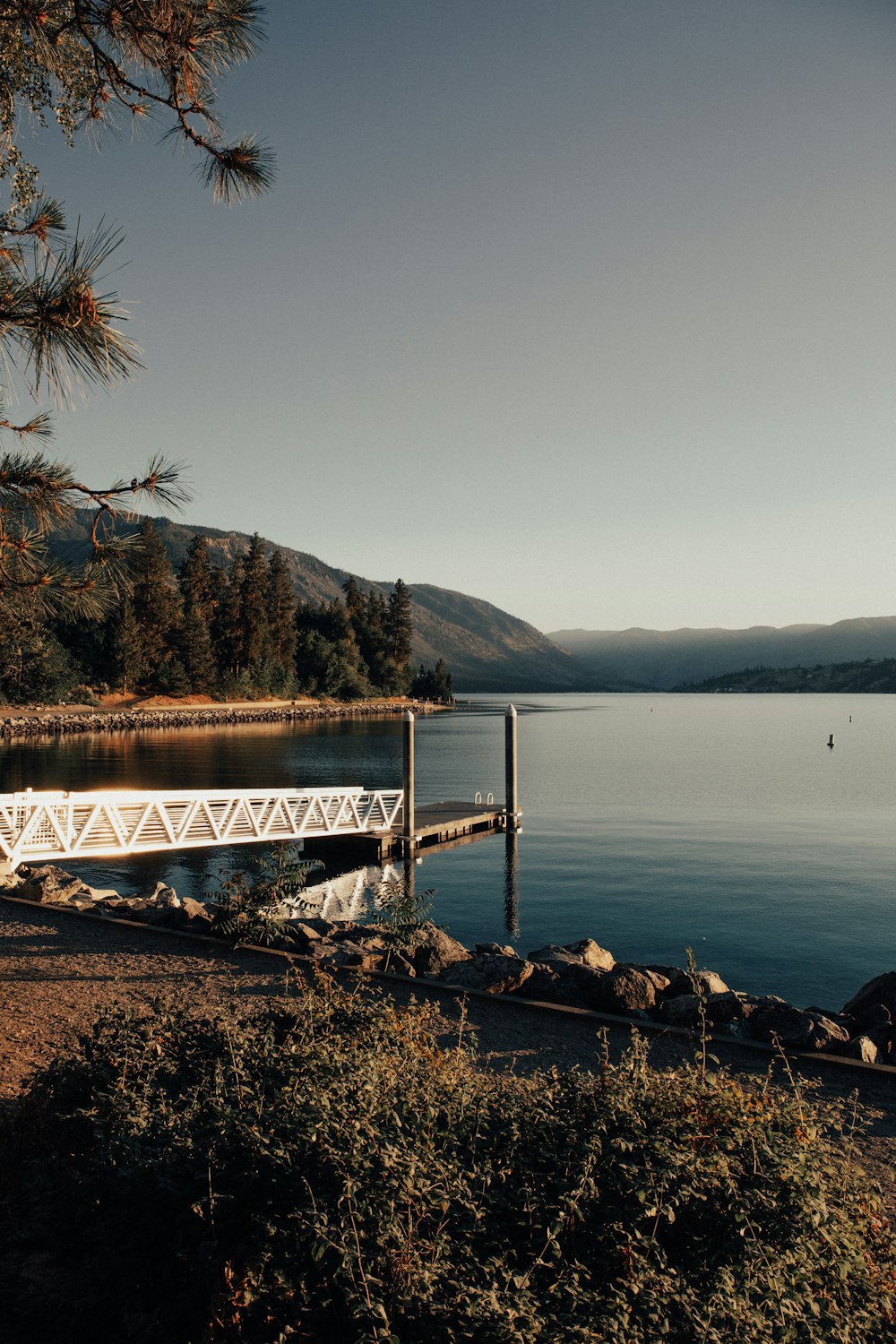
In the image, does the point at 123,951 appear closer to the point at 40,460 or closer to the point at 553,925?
the point at 40,460

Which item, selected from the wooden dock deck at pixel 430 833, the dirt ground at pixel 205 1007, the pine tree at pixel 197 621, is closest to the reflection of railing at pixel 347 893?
the wooden dock deck at pixel 430 833

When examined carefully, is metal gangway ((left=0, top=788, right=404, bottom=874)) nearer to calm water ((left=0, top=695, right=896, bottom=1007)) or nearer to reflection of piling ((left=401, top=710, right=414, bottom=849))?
reflection of piling ((left=401, top=710, right=414, bottom=849))

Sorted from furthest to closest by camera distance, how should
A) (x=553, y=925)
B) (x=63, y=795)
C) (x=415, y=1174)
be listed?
(x=553, y=925) → (x=63, y=795) → (x=415, y=1174)

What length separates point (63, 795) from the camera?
57.4 ft

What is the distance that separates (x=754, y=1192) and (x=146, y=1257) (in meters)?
2.75

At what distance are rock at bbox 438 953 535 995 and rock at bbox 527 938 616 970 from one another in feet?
6.68

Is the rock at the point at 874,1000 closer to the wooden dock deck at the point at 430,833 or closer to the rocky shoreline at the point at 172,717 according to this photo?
the wooden dock deck at the point at 430,833

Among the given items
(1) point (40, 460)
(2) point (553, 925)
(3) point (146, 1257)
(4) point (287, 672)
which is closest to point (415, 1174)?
(3) point (146, 1257)

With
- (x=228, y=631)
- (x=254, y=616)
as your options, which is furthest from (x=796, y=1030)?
(x=228, y=631)

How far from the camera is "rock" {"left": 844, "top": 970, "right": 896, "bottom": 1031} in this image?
10.6 m

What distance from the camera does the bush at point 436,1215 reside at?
331 cm

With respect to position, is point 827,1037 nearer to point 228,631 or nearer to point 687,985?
point 687,985

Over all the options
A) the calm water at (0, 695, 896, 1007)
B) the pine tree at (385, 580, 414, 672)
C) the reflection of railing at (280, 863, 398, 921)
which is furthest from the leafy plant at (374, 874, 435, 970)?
the pine tree at (385, 580, 414, 672)

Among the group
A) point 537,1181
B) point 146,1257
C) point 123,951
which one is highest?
point 537,1181
